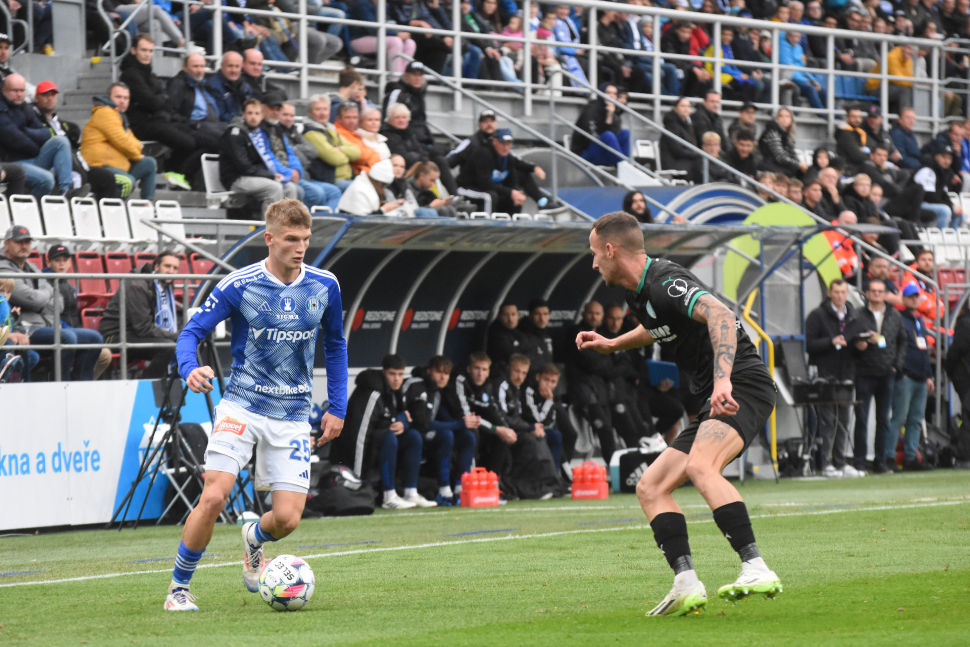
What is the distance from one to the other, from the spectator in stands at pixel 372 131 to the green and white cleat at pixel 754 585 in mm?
11590

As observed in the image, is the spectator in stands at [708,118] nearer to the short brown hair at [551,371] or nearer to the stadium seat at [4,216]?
the short brown hair at [551,371]

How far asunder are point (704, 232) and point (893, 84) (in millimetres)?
13072

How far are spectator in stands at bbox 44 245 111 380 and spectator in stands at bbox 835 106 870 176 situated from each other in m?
15.4

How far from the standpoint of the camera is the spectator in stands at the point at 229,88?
16.8 meters

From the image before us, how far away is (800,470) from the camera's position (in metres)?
18.1

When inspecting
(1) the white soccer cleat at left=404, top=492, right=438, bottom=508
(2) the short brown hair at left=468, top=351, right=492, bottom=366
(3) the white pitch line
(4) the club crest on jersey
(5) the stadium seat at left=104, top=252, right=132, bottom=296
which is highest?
(5) the stadium seat at left=104, top=252, right=132, bottom=296

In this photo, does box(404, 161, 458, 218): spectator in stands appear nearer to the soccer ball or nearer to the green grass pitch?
the green grass pitch

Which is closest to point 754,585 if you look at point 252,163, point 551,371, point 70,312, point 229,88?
point 70,312

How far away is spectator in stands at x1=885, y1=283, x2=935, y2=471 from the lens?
18833 mm

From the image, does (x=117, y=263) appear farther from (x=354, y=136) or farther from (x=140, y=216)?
(x=354, y=136)

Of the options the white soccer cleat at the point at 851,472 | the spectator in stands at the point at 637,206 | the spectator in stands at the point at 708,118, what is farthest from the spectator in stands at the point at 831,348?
the spectator in stands at the point at 708,118

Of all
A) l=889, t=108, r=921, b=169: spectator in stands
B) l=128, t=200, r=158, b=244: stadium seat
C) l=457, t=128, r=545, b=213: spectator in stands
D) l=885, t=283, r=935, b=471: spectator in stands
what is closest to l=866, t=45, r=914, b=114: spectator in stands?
l=889, t=108, r=921, b=169: spectator in stands

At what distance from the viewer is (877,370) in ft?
60.4

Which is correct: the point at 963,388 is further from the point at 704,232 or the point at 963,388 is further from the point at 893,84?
the point at 893,84
